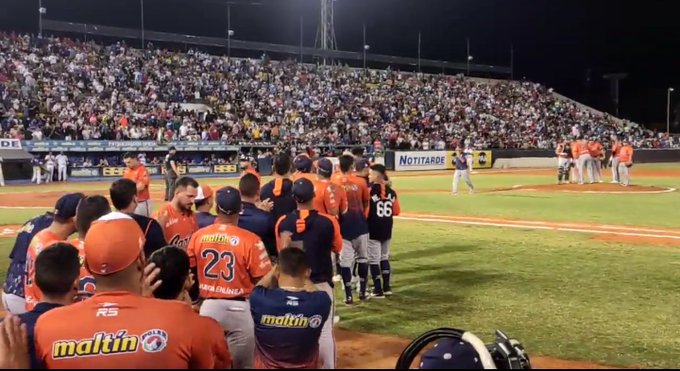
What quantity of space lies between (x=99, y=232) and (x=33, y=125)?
3351cm

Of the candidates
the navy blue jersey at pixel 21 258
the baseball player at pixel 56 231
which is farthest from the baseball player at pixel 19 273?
the baseball player at pixel 56 231

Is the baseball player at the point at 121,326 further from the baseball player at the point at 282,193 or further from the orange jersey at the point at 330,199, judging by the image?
the baseball player at the point at 282,193

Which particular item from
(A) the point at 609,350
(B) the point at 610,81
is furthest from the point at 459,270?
(B) the point at 610,81

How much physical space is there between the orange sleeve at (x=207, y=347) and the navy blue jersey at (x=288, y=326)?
Answer: 4.41ft

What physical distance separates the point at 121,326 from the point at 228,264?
2389 millimetres

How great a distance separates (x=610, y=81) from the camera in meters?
71.6

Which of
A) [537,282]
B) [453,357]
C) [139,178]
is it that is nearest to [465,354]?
[453,357]

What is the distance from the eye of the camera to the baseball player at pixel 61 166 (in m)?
31.8

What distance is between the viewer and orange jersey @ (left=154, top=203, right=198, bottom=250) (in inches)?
244

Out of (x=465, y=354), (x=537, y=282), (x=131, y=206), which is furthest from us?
(x=537, y=282)

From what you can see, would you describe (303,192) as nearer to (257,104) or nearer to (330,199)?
(330,199)

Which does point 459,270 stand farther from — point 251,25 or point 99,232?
point 251,25

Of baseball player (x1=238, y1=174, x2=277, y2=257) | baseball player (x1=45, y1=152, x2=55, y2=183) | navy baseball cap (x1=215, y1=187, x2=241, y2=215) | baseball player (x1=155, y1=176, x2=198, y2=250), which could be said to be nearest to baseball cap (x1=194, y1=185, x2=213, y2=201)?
baseball player (x1=155, y1=176, x2=198, y2=250)

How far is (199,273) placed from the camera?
4.97m
